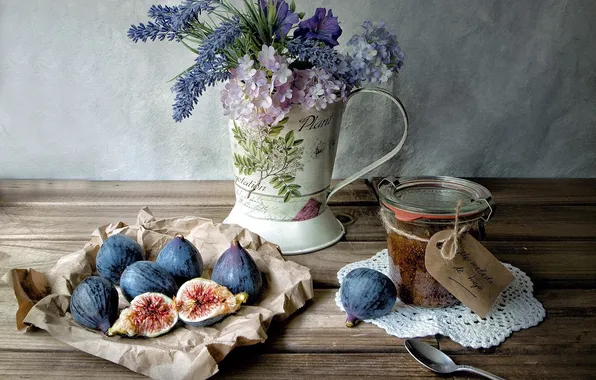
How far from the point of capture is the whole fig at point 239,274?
0.98 m

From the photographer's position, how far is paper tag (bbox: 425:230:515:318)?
93 cm

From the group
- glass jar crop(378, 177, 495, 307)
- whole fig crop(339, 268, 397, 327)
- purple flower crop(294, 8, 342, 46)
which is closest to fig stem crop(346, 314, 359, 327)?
whole fig crop(339, 268, 397, 327)

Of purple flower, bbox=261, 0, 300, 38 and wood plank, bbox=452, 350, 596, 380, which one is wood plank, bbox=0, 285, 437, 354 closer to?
wood plank, bbox=452, 350, 596, 380

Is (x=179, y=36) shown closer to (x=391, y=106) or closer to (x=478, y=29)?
(x=391, y=106)

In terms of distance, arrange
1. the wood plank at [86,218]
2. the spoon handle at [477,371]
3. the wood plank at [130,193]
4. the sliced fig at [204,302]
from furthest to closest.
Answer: the wood plank at [130,193]
the wood plank at [86,218]
the sliced fig at [204,302]
the spoon handle at [477,371]

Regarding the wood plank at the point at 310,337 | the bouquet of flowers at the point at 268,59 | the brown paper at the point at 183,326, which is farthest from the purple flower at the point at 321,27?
the wood plank at the point at 310,337

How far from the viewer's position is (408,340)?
0.90 meters

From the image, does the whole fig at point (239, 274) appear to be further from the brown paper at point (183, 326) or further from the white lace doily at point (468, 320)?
the white lace doily at point (468, 320)

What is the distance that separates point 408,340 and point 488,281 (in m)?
0.17

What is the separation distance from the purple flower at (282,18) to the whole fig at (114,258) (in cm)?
49

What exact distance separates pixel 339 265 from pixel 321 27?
48 centimetres

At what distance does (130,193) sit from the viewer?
157 cm

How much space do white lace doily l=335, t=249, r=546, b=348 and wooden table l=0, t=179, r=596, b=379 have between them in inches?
0.5

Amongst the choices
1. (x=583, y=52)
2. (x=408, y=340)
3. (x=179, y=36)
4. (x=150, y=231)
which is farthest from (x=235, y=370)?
(x=583, y=52)
